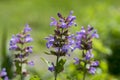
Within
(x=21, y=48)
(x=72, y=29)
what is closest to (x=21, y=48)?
(x=21, y=48)

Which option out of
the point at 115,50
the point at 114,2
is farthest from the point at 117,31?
the point at 114,2

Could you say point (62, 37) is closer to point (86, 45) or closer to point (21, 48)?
point (86, 45)

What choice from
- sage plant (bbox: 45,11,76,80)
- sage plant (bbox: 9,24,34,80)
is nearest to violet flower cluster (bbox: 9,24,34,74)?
sage plant (bbox: 9,24,34,80)

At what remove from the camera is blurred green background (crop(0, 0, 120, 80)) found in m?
5.24

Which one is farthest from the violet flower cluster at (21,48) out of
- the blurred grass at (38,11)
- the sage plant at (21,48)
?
the blurred grass at (38,11)

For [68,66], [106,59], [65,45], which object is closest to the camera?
[65,45]

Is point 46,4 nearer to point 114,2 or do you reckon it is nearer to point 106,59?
point 114,2

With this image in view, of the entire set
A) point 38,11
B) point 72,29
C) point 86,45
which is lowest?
point 86,45

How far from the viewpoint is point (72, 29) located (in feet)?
23.1

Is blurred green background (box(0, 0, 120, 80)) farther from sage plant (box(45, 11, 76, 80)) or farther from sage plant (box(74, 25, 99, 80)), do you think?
sage plant (box(45, 11, 76, 80))

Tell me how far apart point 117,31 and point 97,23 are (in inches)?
13.2

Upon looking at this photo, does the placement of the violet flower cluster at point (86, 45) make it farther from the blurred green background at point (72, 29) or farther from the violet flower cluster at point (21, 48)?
the violet flower cluster at point (21, 48)

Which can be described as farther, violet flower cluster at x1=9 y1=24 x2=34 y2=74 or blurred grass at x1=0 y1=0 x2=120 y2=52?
blurred grass at x1=0 y1=0 x2=120 y2=52

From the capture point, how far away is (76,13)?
385 inches
